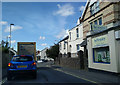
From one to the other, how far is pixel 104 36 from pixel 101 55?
204 centimetres

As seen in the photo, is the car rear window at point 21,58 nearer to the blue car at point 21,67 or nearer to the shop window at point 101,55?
the blue car at point 21,67

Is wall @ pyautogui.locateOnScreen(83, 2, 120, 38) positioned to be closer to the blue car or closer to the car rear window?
the car rear window

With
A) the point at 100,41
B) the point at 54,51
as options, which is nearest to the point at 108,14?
the point at 100,41

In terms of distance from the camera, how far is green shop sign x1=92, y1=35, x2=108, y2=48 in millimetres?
11936

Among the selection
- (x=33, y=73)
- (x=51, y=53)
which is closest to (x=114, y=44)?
(x=33, y=73)

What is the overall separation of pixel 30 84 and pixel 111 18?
11.2 meters

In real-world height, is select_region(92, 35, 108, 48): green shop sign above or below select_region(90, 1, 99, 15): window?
below

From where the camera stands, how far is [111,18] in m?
14.3

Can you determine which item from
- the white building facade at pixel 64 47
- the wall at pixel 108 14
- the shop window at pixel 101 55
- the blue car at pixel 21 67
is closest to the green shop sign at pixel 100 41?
the shop window at pixel 101 55

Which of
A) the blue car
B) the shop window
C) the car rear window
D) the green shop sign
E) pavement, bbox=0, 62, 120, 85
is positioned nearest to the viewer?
pavement, bbox=0, 62, 120, 85

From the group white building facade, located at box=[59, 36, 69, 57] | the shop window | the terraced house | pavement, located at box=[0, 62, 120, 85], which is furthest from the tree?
pavement, located at box=[0, 62, 120, 85]

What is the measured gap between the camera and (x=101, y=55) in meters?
13.0

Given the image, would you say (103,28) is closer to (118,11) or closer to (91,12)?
(118,11)

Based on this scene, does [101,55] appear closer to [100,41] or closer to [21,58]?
[100,41]
